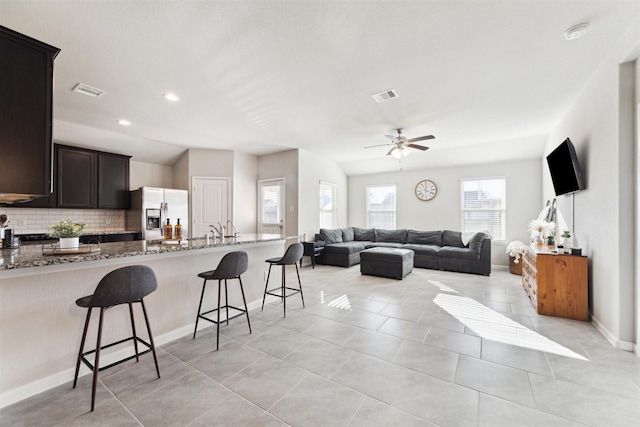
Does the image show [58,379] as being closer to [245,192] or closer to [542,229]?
[245,192]

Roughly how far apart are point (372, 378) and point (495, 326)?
180cm

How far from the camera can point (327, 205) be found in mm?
7836

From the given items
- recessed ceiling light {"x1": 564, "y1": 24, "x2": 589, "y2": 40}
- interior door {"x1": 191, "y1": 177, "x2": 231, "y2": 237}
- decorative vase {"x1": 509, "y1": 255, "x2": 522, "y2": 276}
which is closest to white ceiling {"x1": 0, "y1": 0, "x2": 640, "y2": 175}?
recessed ceiling light {"x1": 564, "y1": 24, "x2": 589, "y2": 40}

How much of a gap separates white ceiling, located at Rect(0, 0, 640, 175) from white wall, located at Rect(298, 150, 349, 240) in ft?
5.62

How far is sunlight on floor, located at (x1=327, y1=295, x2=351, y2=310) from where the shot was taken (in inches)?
146

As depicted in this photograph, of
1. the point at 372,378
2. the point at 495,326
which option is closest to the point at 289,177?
the point at 495,326

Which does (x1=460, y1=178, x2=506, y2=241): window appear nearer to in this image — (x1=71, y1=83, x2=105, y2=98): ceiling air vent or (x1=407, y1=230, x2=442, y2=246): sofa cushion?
(x1=407, y1=230, x2=442, y2=246): sofa cushion

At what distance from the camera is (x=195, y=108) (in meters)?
Answer: 3.92

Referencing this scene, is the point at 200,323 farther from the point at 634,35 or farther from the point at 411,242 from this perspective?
the point at 411,242

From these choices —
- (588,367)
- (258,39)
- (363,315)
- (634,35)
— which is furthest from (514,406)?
(258,39)

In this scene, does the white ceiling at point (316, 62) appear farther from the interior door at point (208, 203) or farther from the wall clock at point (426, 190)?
the wall clock at point (426, 190)

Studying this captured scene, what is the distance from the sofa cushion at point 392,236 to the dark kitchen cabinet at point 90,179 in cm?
609

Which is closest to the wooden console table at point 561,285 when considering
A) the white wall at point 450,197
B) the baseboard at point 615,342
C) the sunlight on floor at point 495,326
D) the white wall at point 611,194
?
the white wall at point 611,194

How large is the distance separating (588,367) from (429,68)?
118 inches
